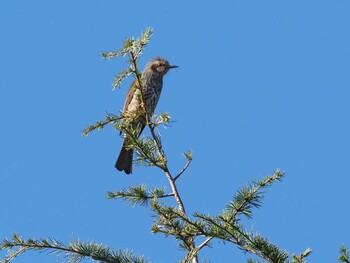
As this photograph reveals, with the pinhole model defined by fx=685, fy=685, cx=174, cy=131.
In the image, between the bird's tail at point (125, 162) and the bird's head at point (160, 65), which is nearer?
the bird's tail at point (125, 162)

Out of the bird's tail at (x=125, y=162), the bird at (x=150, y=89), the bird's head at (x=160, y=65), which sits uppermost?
the bird's head at (x=160, y=65)

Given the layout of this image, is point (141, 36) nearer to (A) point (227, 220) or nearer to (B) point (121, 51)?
(B) point (121, 51)

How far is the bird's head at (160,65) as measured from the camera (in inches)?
306

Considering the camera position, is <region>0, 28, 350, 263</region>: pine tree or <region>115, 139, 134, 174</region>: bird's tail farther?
<region>115, 139, 134, 174</region>: bird's tail

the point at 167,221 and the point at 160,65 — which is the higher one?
the point at 160,65

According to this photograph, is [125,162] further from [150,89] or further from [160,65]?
[160,65]

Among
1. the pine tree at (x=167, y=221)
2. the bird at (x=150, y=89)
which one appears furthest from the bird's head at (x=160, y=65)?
the pine tree at (x=167, y=221)

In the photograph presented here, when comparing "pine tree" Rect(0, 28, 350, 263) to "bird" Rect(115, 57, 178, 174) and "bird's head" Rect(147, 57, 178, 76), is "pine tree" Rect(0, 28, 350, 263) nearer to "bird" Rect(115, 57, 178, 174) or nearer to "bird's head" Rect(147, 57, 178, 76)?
"bird" Rect(115, 57, 178, 174)

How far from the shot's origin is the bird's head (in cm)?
777

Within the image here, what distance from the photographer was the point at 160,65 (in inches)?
309

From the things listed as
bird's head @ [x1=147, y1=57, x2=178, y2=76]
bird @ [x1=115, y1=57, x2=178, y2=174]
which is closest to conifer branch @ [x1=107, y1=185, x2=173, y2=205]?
bird @ [x1=115, y1=57, x2=178, y2=174]

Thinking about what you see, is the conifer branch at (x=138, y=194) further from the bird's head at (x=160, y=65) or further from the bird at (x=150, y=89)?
the bird's head at (x=160, y=65)

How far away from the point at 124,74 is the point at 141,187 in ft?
2.31

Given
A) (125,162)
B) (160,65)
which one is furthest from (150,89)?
(125,162)
